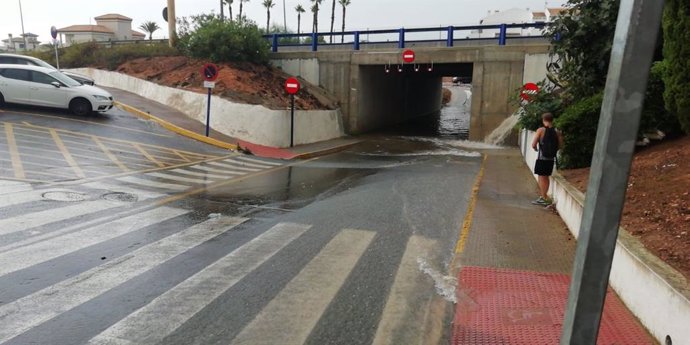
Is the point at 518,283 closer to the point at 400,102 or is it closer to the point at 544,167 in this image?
the point at 544,167

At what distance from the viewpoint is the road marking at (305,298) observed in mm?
4234

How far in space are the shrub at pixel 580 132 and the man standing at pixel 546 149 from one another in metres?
0.27

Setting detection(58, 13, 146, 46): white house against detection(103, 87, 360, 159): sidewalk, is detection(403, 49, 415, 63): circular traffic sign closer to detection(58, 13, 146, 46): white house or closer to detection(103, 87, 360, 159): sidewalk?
detection(103, 87, 360, 159): sidewalk

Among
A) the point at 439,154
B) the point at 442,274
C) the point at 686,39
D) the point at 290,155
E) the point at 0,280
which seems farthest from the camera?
the point at 439,154

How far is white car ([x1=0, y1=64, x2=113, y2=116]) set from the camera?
1803cm

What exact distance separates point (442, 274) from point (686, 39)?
4.29 meters

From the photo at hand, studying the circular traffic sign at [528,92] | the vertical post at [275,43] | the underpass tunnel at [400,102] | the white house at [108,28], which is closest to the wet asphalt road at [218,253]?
the circular traffic sign at [528,92]

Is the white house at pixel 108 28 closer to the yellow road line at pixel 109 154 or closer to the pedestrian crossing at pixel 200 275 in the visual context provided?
the yellow road line at pixel 109 154

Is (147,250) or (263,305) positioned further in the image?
(147,250)

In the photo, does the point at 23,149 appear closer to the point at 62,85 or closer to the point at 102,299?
the point at 62,85

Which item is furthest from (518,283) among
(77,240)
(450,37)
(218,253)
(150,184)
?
(450,37)

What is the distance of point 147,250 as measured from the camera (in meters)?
6.35

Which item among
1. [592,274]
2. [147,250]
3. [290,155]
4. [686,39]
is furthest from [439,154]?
[592,274]

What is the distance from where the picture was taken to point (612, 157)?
6.46ft
